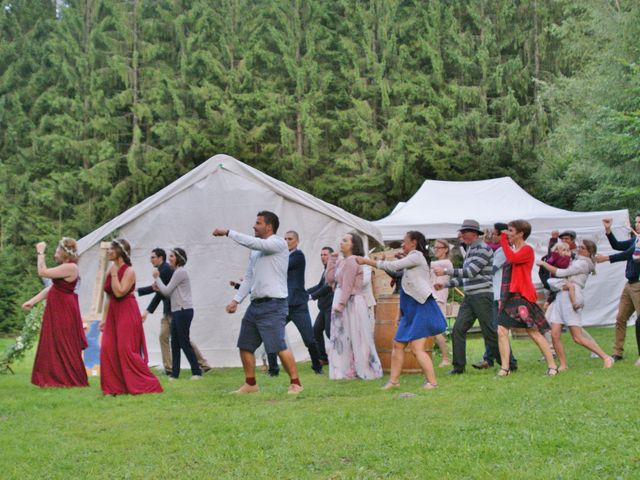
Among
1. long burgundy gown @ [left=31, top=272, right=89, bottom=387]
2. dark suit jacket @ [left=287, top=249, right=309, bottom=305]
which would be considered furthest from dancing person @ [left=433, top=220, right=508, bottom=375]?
long burgundy gown @ [left=31, top=272, right=89, bottom=387]

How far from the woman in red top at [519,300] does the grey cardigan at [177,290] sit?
401cm

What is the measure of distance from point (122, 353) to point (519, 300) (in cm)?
426

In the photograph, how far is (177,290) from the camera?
11.0 metres

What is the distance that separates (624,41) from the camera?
22.4 m

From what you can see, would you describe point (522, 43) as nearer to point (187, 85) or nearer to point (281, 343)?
point (187, 85)

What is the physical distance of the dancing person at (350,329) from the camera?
10.1 metres

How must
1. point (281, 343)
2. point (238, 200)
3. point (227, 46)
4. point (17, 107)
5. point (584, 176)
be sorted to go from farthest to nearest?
point (227, 46)
point (17, 107)
point (584, 176)
point (238, 200)
point (281, 343)

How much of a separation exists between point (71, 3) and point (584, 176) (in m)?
19.2

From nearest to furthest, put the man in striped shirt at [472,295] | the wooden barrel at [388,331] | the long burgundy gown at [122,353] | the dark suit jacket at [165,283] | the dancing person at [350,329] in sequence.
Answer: the long burgundy gown at [122,353] < the man in striped shirt at [472,295] < the dancing person at [350,329] < the wooden barrel at [388,331] < the dark suit jacket at [165,283]

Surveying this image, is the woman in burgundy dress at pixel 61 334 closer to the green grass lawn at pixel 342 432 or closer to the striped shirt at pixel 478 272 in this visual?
the green grass lawn at pixel 342 432

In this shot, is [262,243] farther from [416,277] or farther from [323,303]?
[323,303]

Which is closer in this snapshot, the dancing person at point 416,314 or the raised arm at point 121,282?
the dancing person at point 416,314

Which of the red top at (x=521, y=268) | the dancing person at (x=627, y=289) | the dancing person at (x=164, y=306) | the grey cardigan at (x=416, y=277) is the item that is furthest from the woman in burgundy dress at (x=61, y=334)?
the dancing person at (x=627, y=289)

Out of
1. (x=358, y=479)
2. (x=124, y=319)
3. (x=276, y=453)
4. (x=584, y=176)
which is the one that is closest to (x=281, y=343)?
(x=124, y=319)
